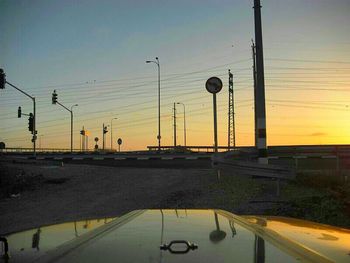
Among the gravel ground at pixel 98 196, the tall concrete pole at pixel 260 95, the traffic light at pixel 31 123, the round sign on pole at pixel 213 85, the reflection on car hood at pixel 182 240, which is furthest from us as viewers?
the traffic light at pixel 31 123

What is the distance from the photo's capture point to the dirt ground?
1330 cm

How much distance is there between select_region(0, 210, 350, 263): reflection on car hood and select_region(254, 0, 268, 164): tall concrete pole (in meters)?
15.1

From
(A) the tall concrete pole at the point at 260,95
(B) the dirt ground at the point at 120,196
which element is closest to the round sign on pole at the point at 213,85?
(A) the tall concrete pole at the point at 260,95

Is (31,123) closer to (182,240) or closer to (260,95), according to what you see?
(260,95)

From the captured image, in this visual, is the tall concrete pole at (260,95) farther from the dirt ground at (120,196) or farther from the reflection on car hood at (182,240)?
the reflection on car hood at (182,240)

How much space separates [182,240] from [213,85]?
14.8m

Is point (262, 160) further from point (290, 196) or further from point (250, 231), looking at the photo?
point (250, 231)

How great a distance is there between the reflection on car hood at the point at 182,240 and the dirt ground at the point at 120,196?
6912mm

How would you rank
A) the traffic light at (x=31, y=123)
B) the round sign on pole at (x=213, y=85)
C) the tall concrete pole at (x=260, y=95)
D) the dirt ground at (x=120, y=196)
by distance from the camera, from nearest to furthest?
the dirt ground at (x=120, y=196)
the round sign on pole at (x=213, y=85)
the tall concrete pole at (x=260, y=95)
the traffic light at (x=31, y=123)

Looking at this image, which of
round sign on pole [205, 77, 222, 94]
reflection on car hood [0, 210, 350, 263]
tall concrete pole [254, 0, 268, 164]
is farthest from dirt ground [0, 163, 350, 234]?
reflection on car hood [0, 210, 350, 263]

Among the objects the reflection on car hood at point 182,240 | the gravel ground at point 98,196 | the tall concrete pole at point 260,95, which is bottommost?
the gravel ground at point 98,196

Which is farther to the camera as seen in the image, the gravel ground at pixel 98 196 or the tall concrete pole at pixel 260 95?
the tall concrete pole at pixel 260 95

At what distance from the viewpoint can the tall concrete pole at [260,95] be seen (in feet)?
63.4

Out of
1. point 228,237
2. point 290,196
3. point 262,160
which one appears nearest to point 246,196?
point 290,196
